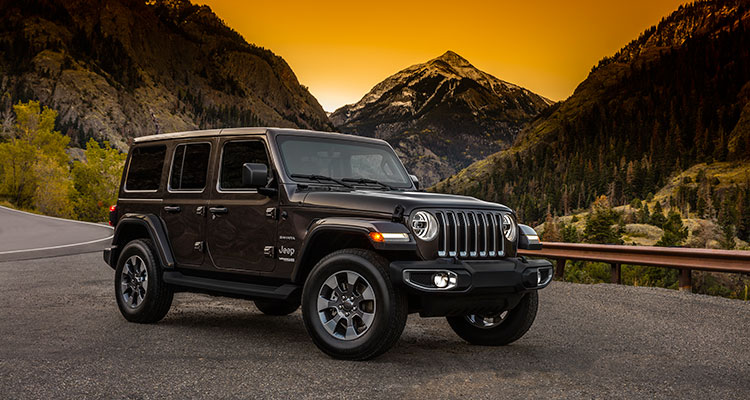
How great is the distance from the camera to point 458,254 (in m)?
5.95

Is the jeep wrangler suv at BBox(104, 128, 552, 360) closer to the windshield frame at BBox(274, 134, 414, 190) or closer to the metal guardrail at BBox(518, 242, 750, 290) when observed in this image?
the windshield frame at BBox(274, 134, 414, 190)

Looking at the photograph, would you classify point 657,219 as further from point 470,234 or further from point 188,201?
point 470,234

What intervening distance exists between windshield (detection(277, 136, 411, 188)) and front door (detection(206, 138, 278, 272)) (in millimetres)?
274

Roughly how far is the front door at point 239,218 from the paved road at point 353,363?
0.82m

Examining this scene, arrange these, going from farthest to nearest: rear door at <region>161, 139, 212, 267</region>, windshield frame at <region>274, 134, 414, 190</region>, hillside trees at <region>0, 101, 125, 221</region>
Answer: hillside trees at <region>0, 101, 125, 221</region>
rear door at <region>161, 139, 212, 267</region>
windshield frame at <region>274, 134, 414, 190</region>

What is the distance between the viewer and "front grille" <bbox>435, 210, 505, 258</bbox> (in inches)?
233

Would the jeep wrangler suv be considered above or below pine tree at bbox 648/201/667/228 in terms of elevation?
below

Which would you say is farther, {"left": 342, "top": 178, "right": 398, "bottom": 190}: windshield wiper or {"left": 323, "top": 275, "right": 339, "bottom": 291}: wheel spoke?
{"left": 342, "top": 178, "right": 398, "bottom": 190}: windshield wiper

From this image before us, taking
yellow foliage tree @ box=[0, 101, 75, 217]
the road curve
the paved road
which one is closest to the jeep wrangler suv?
the paved road

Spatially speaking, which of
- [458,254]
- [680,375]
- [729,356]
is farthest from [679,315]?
[458,254]

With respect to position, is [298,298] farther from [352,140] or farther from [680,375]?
[680,375]

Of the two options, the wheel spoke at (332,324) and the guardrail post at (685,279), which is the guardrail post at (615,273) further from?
the wheel spoke at (332,324)

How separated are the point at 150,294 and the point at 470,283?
12.7 ft

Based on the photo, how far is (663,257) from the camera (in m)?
11.9
